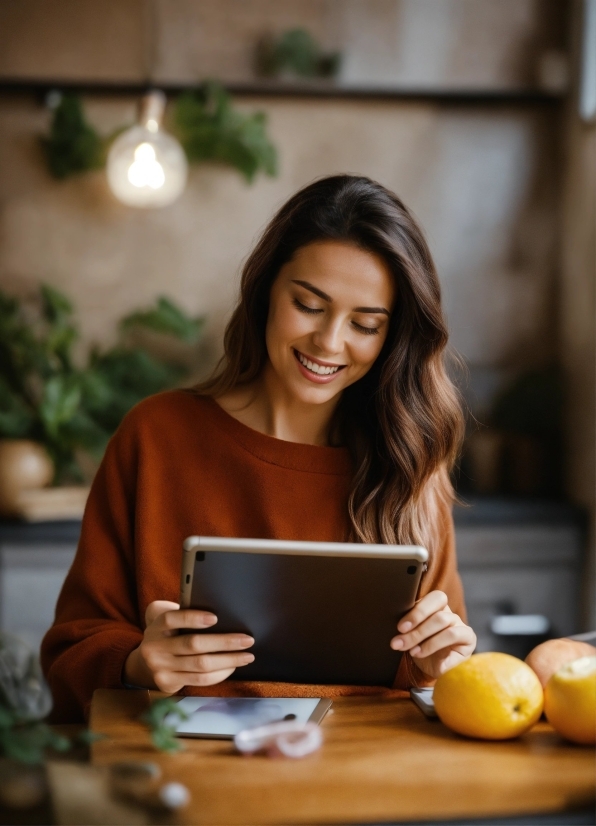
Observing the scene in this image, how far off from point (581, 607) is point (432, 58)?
6.96ft

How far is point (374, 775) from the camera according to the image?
2.99 feet

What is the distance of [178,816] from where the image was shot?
81cm

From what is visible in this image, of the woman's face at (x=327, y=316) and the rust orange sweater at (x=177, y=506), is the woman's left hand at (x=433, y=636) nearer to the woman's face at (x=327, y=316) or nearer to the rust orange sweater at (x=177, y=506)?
the rust orange sweater at (x=177, y=506)

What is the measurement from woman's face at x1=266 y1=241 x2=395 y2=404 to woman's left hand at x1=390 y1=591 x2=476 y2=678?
0.50 m

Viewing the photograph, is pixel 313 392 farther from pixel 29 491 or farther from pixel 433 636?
pixel 29 491

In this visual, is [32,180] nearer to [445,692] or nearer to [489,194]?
[489,194]

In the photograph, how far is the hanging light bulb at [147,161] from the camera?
3051mm

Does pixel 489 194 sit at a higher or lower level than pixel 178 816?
higher

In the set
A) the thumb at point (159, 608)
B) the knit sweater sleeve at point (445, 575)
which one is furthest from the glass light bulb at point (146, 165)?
the thumb at point (159, 608)

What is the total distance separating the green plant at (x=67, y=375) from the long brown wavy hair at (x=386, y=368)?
4.46 ft

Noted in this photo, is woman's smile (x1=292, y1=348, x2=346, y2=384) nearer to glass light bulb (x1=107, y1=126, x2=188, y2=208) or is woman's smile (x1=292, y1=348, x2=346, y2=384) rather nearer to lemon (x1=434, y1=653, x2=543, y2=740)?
lemon (x1=434, y1=653, x2=543, y2=740)

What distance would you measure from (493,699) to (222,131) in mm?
2660

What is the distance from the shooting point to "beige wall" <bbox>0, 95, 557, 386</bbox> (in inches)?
131

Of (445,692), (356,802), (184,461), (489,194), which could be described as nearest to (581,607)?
(489,194)
